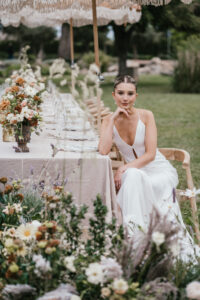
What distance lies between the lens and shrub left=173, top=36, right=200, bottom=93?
19.3 m

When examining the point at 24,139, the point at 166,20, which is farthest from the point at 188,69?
the point at 24,139

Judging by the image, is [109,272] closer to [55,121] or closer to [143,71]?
[55,121]

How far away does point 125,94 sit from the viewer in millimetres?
3961

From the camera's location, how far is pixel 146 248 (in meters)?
2.32

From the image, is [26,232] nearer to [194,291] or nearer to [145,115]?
[194,291]

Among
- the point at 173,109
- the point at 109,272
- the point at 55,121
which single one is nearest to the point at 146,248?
the point at 109,272

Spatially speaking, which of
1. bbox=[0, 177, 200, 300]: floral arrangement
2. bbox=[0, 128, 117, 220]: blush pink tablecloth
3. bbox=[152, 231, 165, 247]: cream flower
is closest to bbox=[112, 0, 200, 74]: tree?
bbox=[0, 128, 117, 220]: blush pink tablecloth

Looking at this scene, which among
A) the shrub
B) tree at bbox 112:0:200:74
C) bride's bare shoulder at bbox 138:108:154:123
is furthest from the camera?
tree at bbox 112:0:200:74

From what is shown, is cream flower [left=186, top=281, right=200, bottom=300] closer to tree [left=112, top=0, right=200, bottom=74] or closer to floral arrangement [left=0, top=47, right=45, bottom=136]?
floral arrangement [left=0, top=47, right=45, bottom=136]

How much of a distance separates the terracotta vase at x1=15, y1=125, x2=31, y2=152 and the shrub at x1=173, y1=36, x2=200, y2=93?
1643 cm

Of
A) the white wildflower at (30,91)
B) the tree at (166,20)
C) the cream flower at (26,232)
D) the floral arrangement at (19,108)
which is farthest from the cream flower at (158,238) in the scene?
the tree at (166,20)

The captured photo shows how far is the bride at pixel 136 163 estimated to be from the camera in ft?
12.0

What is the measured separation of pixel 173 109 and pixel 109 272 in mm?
12876

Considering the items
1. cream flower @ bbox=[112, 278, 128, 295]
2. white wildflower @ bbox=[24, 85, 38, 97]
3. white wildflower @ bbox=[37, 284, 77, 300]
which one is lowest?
white wildflower @ bbox=[37, 284, 77, 300]
